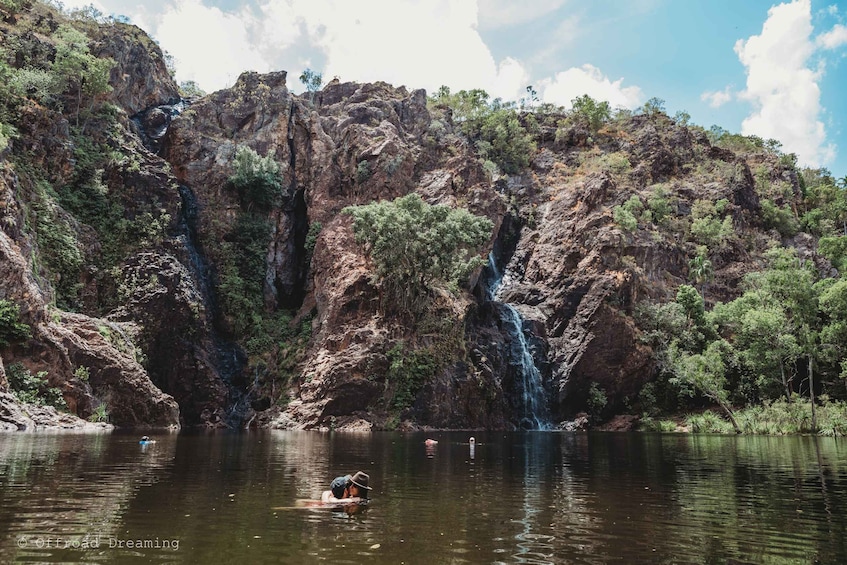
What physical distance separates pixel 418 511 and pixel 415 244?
46173 millimetres

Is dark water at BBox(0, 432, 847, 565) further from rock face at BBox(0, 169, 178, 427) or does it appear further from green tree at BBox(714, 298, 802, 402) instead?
green tree at BBox(714, 298, 802, 402)

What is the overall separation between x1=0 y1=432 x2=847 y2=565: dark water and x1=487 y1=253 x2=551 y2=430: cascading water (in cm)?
3790

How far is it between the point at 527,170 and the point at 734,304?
4523 centimetres

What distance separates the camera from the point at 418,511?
13445 mm

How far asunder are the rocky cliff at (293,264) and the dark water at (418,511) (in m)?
24.3

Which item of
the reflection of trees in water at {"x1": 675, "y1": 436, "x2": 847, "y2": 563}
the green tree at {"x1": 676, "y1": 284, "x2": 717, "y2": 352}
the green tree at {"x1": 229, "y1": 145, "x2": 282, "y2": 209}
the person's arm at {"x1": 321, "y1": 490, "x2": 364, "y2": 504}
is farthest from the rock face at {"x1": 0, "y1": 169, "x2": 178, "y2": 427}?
the green tree at {"x1": 676, "y1": 284, "x2": 717, "y2": 352}

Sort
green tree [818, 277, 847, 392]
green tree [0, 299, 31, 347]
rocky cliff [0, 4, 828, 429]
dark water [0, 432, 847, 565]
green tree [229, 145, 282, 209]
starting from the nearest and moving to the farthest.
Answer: dark water [0, 432, 847, 565] < green tree [0, 299, 31, 347] < rocky cliff [0, 4, 828, 429] < green tree [818, 277, 847, 392] < green tree [229, 145, 282, 209]

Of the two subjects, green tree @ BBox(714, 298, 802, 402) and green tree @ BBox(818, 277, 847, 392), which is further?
green tree @ BBox(714, 298, 802, 402)

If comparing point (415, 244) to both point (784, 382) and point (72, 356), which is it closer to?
point (72, 356)

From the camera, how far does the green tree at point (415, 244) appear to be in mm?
58938

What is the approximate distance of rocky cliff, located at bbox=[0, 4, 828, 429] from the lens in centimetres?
5150

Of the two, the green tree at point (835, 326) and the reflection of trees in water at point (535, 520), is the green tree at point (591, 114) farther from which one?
the reflection of trees in water at point (535, 520)

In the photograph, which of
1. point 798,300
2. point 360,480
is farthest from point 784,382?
point 360,480

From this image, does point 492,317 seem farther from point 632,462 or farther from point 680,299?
point 632,462
